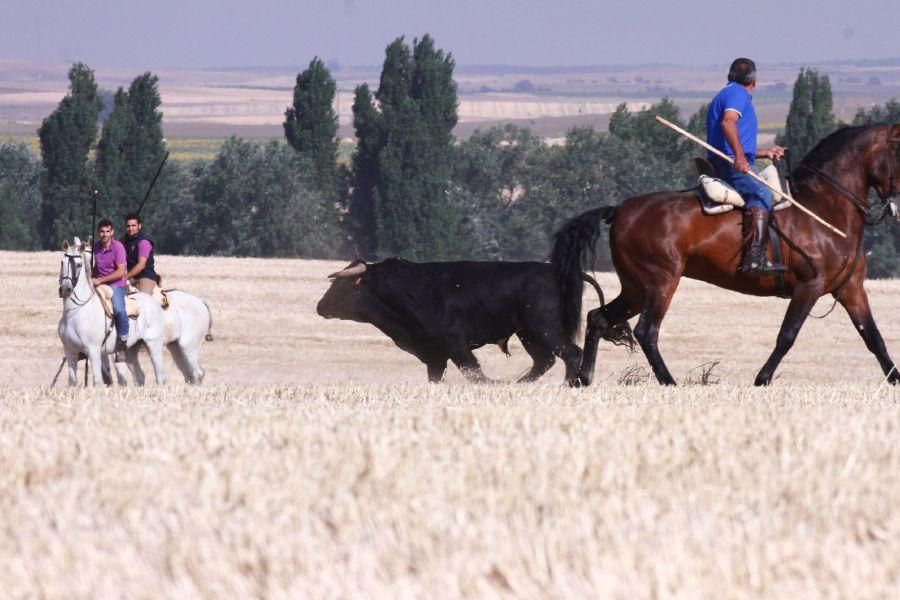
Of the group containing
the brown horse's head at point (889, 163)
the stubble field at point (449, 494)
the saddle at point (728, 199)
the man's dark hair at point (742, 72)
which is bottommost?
the stubble field at point (449, 494)

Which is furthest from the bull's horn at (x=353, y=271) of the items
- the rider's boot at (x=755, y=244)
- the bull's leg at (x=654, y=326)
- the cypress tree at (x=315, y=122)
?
the cypress tree at (x=315, y=122)

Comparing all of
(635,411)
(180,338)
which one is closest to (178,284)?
(180,338)

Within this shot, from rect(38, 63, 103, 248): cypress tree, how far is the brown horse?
48484 mm

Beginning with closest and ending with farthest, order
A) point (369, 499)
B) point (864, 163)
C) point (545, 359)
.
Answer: point (369, 499), point (864, 163), point (545, 359)

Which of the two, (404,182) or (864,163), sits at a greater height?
(864,163)

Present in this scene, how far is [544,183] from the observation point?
78.6 m

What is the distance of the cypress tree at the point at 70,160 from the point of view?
5941 centimetres

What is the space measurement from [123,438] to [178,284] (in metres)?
24.0

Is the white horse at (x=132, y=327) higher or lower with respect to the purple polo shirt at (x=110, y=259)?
lower

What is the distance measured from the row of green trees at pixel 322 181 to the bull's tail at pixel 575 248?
46.2 meters

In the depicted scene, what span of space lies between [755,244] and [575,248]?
181 centimetres

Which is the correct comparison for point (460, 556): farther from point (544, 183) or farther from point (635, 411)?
point (544, 183)

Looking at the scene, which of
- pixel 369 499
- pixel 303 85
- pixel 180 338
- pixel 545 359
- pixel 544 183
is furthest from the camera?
pixel 544 183

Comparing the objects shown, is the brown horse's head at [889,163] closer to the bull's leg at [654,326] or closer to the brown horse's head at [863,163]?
the brown horse's head at [863,163]
